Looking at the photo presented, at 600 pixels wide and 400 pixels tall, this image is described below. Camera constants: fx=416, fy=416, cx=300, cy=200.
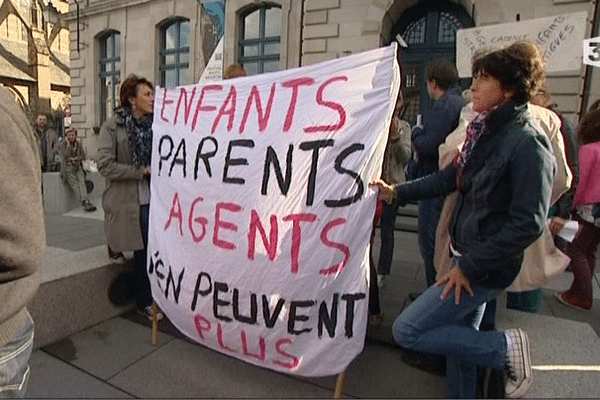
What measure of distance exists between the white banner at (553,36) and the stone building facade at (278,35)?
8.60ft

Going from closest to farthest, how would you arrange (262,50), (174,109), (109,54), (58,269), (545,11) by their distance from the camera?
(174,109) → (58,269) → (545,11) → (262,50) → (109,54)

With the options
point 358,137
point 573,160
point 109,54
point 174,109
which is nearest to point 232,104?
point 174,109

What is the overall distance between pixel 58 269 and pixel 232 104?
6.11ft

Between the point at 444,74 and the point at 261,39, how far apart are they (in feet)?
26.8

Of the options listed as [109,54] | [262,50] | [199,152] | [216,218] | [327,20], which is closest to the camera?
[216,218]

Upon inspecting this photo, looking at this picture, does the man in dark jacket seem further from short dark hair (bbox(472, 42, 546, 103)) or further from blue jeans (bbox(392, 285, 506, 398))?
blue jeans (bbox(392, 285, 506, 398))

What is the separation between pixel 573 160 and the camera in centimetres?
293

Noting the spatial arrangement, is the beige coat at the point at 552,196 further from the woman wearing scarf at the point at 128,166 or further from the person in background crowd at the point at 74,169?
the person in background crowd at the point at 74,169

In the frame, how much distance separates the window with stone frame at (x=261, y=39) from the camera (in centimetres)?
1005

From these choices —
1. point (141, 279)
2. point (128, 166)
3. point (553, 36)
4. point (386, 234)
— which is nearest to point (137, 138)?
point (128, 166)

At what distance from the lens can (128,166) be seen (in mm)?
3139

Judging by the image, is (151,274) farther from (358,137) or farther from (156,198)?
(358,137)

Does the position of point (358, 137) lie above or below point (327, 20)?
below

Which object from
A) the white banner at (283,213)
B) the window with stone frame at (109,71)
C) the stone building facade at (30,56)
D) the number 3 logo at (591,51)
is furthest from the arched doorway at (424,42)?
the stone building facade at (30,56)
